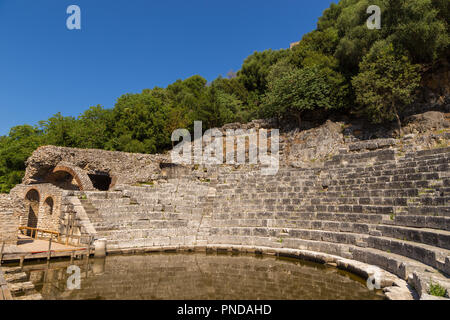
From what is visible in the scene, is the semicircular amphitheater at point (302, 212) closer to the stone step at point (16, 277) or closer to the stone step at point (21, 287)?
the stone step at point (16, 277)

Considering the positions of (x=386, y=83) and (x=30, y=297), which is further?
(x=386, y=83)

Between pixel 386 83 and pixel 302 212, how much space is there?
12.3 meters

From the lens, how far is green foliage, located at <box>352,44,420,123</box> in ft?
58.3

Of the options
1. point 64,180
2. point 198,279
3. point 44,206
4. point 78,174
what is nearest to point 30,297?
point 198,279

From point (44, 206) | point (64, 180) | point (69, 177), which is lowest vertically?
point (44, 206)

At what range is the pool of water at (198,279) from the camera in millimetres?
5363

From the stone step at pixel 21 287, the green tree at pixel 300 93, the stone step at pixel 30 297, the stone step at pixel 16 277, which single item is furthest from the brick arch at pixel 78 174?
the green tree at pixel 300 93

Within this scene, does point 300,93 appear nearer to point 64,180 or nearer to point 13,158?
point 64,180

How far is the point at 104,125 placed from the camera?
99.6ft

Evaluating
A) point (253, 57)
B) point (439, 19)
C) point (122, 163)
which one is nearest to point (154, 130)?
point (122, 163)

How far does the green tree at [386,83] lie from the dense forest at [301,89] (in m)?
0.06

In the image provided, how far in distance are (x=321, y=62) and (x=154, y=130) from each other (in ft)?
55.5

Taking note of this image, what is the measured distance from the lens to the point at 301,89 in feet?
75.0

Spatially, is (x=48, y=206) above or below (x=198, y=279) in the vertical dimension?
above
